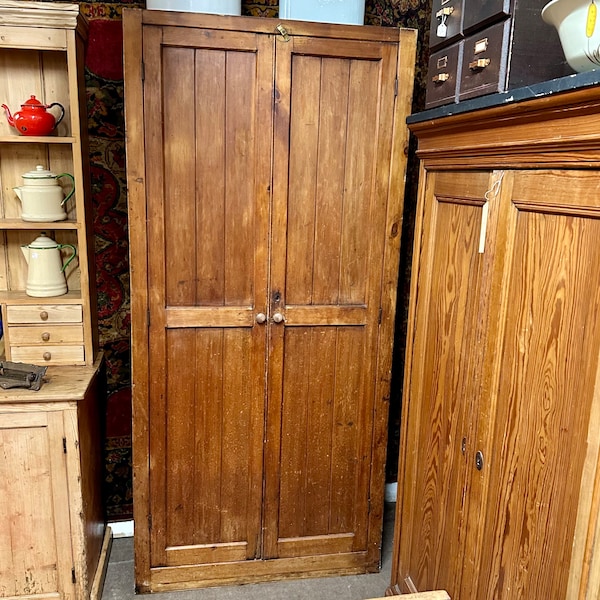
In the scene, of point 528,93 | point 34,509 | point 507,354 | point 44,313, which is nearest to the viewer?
point 528,93

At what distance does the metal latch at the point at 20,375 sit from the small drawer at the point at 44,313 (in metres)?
0.17

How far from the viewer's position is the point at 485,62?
1.39 metres

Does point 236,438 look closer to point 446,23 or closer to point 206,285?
point 206,285

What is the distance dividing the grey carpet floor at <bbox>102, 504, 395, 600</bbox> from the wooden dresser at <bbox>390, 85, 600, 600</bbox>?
1.96 feet

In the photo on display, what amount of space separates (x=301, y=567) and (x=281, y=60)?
1881 millimetres

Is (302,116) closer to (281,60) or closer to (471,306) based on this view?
(281,60)

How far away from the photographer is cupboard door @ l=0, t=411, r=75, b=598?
1976 mm

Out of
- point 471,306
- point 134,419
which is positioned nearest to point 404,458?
point 471,306

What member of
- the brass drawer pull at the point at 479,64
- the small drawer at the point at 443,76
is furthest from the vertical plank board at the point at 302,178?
the brass drawer pull at the point at 479,64

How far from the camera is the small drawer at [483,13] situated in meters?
1.33

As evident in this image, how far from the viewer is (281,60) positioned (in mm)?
1967

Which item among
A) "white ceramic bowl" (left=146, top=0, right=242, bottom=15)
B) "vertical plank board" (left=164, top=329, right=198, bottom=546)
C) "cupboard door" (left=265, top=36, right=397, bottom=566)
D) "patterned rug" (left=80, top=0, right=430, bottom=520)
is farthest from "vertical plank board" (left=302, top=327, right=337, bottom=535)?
"white ceramic bowl" (left=146, top=0, right=242, bottom=15)

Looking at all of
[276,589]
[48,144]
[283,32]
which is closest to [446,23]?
[283,32]

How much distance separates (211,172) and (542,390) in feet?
4.23
